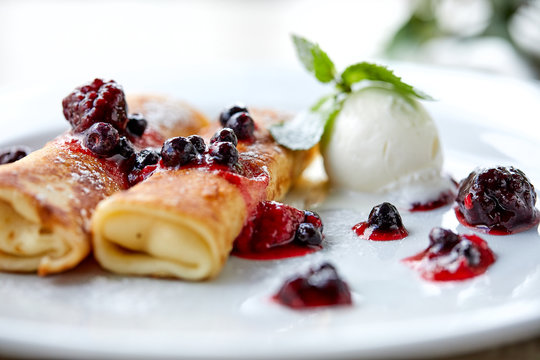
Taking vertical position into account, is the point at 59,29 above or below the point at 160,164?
above

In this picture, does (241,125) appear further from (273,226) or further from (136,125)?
(273,226)

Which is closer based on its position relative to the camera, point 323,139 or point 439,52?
point 323,139

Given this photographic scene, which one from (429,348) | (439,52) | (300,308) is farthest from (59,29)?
(429,348)

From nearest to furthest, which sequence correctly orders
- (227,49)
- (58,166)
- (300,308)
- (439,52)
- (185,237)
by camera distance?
(300,308) → (185,237) → (58,166) → (439,52) → (227,49)

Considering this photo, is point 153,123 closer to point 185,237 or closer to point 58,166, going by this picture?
point 58,166

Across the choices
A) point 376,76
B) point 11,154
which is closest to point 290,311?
point 376,76

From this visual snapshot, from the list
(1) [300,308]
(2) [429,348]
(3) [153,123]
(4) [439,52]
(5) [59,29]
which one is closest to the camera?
(2) [429,348]

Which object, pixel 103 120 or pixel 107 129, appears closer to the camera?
pixel 107 129
